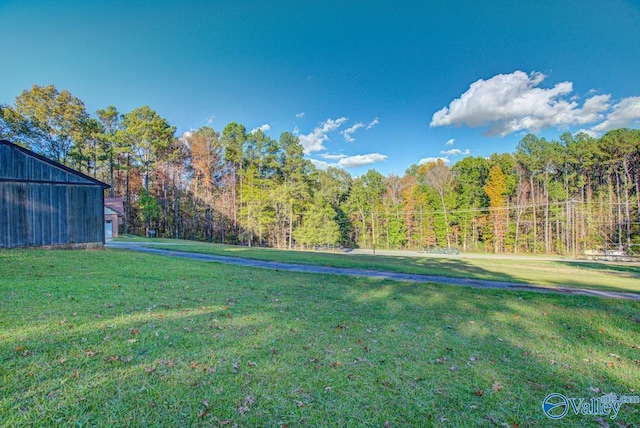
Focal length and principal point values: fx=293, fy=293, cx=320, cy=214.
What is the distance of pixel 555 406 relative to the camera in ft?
9.84

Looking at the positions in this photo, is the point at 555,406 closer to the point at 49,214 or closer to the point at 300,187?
the point at 49,214

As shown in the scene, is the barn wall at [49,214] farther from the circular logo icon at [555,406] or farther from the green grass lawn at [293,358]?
the circular logo icon at [555,406]

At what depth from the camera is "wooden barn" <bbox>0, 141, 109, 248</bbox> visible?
13.6 meters

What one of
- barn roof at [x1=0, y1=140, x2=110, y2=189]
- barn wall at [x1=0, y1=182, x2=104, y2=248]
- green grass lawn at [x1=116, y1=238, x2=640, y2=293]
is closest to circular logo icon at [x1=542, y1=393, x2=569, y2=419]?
green grass lawn at [x1=116, y1=238, x2=640, y2=293]

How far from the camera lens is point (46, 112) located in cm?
3488

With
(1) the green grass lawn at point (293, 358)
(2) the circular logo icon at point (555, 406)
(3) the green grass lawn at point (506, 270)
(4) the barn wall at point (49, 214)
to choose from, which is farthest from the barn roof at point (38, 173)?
(2) the circular logo icon at point (555, 406)

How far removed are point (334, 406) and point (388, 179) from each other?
168 ft

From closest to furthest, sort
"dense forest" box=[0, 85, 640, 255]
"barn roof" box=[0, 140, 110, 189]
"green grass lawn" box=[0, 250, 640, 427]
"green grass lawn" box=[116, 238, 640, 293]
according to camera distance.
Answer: "green grass lawn" box=[0, 250, 640, 427]
"green grass lawn" box=[116, 238, 640, 293]
"barn roof" box=[0, 140, 110, 189]
"dense forest" box=[0, 85, 640, 255]

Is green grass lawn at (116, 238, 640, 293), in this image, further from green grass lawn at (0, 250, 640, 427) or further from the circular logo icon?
the circular logo icon

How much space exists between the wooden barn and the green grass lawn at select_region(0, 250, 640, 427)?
951 cm

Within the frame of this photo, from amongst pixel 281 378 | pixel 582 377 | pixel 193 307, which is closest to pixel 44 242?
pixel 193 307

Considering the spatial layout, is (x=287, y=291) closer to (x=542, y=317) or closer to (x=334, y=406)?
(x=334, y=406)

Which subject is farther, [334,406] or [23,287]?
[23,287]

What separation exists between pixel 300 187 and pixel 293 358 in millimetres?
37559
